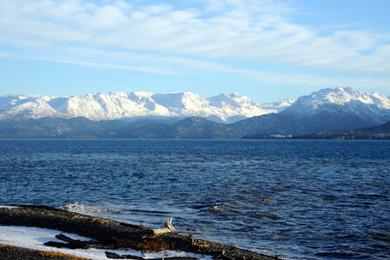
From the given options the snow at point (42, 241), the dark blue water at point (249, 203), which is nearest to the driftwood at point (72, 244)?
the snow at point (42, 241)

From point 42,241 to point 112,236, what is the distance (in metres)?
4.74

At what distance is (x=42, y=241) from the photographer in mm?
34156

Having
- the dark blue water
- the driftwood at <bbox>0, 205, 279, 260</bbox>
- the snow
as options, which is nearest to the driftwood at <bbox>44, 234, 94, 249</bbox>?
the driftwood at <bbox>0, 205, 279, 260</bbox>

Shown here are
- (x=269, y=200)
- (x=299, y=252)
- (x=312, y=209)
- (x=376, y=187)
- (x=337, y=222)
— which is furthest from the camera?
(x=376, y=187)

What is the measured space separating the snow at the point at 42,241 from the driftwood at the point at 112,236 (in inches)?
30.5

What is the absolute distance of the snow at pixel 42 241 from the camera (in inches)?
1197

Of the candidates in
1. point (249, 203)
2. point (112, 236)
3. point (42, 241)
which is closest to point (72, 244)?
point (42, 241)

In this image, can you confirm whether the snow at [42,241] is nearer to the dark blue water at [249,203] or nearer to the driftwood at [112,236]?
the driftwood at [112,236]

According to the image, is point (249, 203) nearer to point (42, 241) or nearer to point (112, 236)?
point (112, 236)

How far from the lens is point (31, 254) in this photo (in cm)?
2858

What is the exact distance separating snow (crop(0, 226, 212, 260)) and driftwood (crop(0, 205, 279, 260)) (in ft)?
2.55

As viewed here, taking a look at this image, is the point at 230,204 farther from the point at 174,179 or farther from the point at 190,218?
the point at 174,179

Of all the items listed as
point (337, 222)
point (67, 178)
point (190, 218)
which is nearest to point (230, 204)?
point (190, 218)

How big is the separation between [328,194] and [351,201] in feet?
22.9
